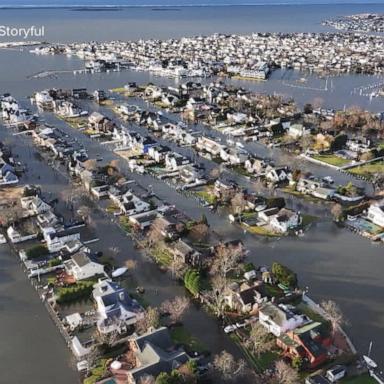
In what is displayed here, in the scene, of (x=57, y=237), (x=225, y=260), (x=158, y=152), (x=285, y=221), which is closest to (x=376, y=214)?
(x=285, y=221)

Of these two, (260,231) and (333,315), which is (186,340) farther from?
(260,231)

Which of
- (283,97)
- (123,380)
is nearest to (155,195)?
(123,380)

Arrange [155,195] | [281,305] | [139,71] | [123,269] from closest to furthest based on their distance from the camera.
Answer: [281,305] < [123,269] < [155,195] < [139,71]

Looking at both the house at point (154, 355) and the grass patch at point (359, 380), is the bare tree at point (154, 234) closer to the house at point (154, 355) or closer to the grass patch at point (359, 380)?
the house at point (154, 355)

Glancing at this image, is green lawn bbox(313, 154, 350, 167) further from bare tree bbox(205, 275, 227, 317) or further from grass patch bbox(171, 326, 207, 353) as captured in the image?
grass patch bbox(171, 326, 207, 353)

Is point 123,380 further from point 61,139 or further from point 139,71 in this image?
point 139,71

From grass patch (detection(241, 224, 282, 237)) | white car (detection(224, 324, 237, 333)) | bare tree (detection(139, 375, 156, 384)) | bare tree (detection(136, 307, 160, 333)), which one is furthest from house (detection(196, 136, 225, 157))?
bare tree (detection(139, 375, 156, 384))
